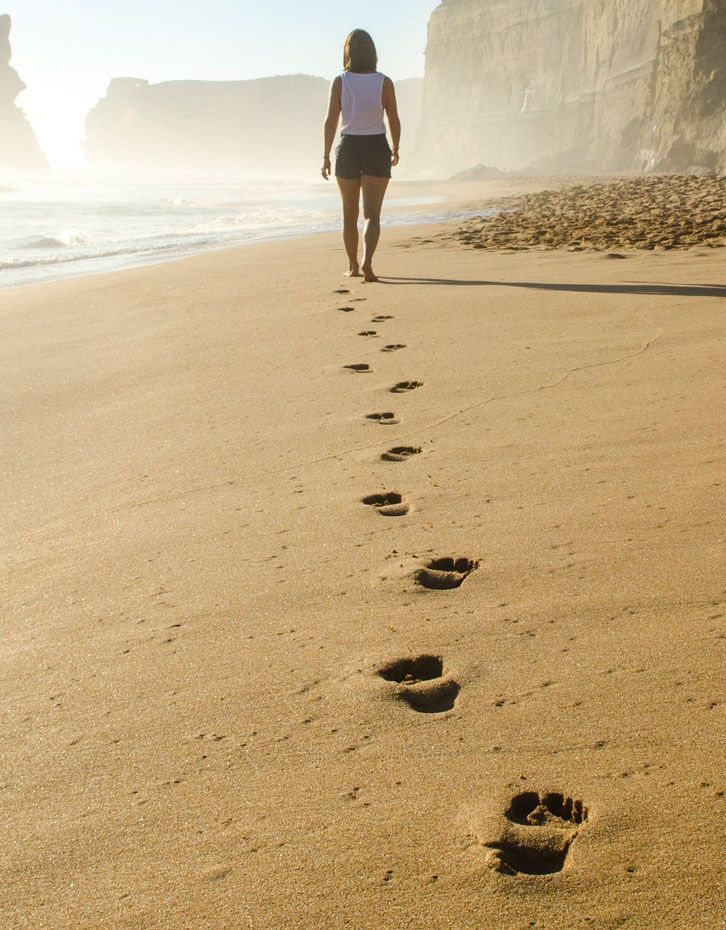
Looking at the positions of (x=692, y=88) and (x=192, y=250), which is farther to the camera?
(x=692, y=88)

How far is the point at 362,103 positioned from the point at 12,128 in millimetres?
104604

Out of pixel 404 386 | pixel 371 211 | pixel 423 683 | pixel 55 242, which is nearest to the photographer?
pixel 423 683

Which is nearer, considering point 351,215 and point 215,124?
point 351,215

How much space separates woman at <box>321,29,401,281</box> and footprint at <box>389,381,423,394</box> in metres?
2.72

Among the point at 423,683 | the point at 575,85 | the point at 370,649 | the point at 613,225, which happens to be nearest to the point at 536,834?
the point at 423,683

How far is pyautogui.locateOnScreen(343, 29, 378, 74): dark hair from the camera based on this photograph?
19.4ft

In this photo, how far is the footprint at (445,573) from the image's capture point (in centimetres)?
200

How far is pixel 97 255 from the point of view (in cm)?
1095

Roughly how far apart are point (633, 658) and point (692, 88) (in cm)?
2845

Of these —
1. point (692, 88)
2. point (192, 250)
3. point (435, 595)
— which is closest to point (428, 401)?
point (435, 595)

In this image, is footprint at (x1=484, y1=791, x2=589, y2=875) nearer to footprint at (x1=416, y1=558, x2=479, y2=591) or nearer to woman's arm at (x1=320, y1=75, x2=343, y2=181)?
footprint at (x1=416, y1=558, x2=479, y2=591)

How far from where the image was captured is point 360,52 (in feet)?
19.4

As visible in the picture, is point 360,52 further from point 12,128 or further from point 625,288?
point 12,128

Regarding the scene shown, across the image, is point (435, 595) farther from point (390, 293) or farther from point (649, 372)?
point (390, 293)
